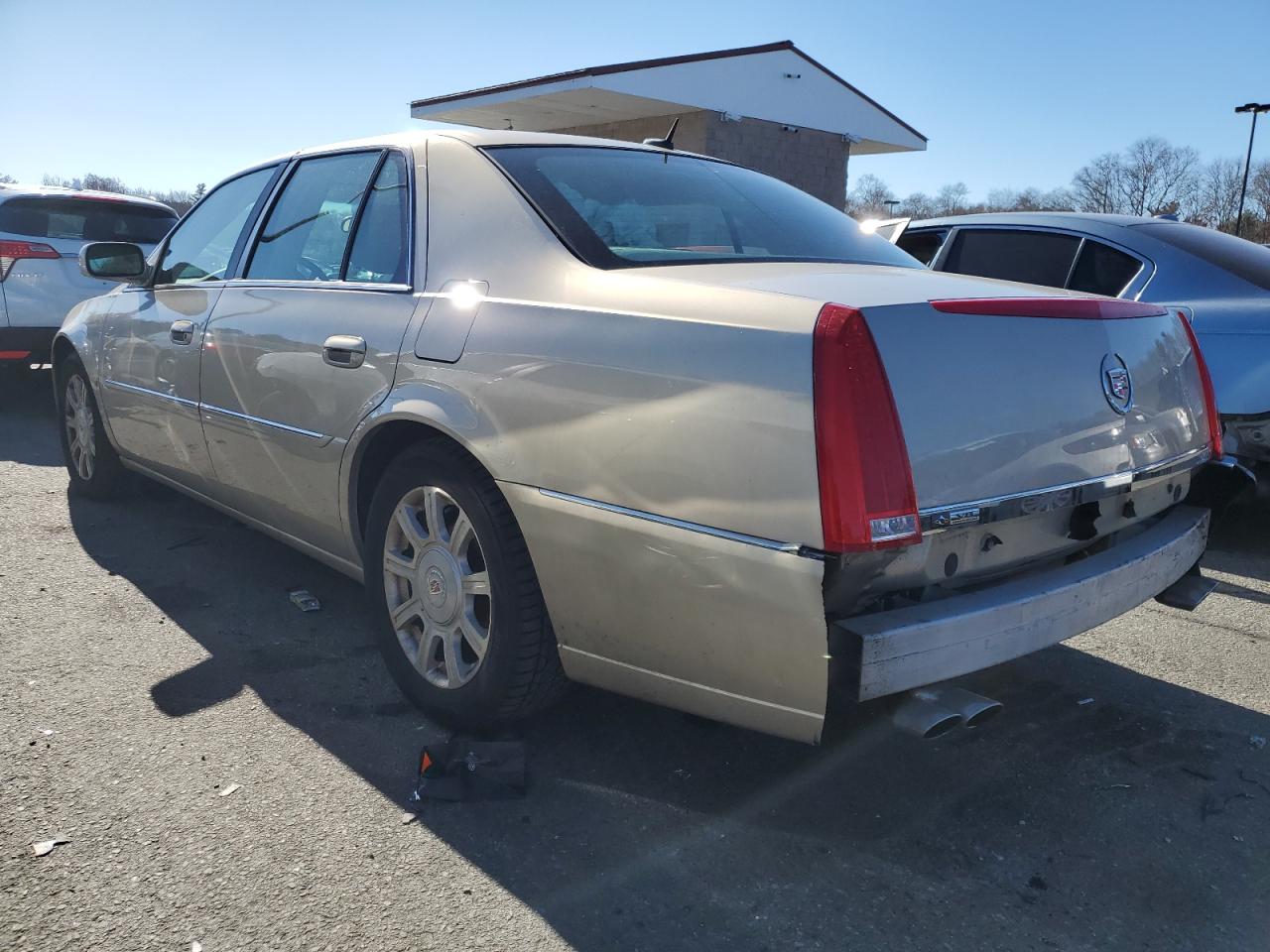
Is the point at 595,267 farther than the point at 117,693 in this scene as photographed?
No

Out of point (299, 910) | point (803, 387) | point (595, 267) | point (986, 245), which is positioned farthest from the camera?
point (986, 245)

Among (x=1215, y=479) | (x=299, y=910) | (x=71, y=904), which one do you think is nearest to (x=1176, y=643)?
(x=1215, y=479)

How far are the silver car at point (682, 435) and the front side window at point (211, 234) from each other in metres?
0.49

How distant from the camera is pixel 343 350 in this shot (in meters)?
3.04

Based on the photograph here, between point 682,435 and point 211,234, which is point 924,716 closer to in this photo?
point 682,435

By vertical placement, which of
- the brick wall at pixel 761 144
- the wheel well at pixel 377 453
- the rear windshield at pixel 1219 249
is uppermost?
the brick wall at pixel 761 144

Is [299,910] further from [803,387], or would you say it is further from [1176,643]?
[1176,643]

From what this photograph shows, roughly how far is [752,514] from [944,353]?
524mm

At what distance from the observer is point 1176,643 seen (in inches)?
145

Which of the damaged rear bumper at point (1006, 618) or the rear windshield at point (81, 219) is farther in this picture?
the rear windshield at point (81, 219)

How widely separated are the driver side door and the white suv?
3.87m

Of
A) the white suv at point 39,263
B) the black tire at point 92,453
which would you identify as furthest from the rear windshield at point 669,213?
the white suv at point 39,263

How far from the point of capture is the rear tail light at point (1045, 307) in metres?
2.20

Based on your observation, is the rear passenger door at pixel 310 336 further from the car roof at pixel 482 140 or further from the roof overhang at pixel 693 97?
the roof overhang at pixel 693 97
